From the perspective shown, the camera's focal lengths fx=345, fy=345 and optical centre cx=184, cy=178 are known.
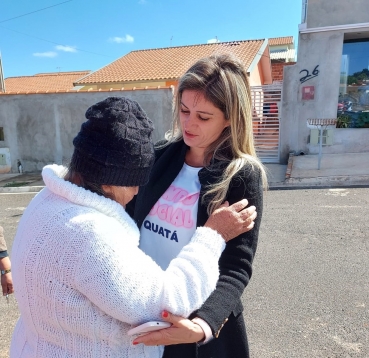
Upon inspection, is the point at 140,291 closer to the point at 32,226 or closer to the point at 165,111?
the point at 32,226

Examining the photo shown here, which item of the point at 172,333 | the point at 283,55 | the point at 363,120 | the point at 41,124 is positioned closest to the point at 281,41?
the point at 283,55

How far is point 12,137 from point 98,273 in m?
10.4

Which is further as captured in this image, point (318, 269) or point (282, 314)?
point (318, 269)

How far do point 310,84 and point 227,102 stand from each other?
8761 mm

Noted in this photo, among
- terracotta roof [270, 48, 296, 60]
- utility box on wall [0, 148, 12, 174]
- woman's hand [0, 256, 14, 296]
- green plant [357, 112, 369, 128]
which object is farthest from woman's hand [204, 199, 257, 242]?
terracotta roof [270, 48, 296, 60]

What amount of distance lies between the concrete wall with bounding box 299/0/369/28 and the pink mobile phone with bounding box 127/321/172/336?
9740 mm

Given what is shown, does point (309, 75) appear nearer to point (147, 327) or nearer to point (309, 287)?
point (309, 287)

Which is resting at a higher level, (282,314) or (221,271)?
(221,271)

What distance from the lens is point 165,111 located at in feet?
29.9

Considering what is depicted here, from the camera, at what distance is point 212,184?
1.29 m

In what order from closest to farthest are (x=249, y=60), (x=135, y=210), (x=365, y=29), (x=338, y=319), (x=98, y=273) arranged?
(x=98, y=273) < (x=135, y=210) < (x=338, y=319) < (x=365, y=29) < (x=249, y=60)

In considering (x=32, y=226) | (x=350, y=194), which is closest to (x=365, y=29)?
(x=350, y=194)

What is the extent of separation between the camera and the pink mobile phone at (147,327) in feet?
2.90

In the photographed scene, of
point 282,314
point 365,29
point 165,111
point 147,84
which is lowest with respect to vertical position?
point 282,314
